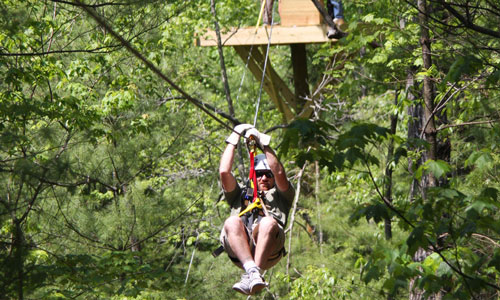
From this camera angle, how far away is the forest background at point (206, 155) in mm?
4641

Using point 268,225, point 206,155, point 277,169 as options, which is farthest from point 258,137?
point 206,155

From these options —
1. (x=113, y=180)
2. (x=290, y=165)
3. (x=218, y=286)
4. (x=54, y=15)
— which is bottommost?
(x=218, y=286)

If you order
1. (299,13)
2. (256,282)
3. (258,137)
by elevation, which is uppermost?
(299,13)

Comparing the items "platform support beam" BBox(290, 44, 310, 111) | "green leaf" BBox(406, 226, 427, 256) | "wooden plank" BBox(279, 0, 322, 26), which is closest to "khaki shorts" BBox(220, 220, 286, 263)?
"green leaf" BBox(406, 226, 427, 256)

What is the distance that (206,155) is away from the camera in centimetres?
1388

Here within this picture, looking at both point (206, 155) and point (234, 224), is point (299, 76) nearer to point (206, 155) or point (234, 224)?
point (206, 155)

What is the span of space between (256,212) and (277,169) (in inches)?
16.1

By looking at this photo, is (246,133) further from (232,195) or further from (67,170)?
(67,170)

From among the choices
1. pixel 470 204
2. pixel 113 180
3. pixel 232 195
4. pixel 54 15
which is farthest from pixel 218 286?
pixel 470 204

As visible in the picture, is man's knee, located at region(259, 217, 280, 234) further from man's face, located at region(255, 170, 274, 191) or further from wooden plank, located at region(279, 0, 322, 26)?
wooden plank, located at region(279, 0, 322, 26)

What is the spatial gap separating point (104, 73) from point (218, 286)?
4087 mm

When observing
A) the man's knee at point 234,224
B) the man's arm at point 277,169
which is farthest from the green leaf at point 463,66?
the man's knee at point 234,224

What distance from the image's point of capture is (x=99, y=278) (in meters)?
7.36

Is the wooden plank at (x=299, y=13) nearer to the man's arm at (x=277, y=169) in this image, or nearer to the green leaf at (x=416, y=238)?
the man's arm at (x=277, y=169)
